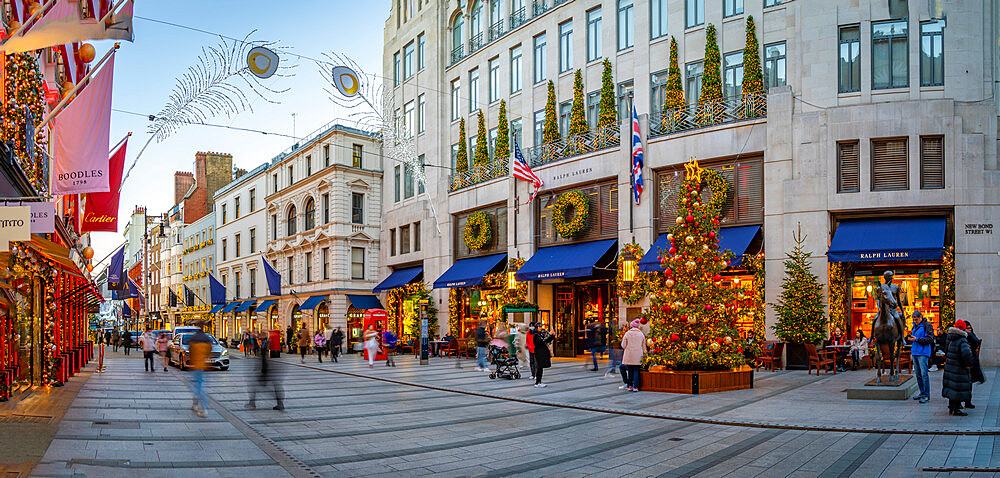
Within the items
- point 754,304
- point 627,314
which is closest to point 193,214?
point 627,314

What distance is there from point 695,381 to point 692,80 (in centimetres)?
1350

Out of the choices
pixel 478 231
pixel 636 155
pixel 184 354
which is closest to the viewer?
pixel 636 155

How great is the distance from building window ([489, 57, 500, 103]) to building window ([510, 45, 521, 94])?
3.72 ft

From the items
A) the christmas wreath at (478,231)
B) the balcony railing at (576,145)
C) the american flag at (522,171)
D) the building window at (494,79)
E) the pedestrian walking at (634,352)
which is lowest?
the pedestrian walking at (634,352)

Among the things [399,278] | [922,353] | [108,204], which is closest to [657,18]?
[922,353]

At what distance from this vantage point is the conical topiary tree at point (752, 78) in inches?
957

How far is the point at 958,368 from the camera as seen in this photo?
473 inches

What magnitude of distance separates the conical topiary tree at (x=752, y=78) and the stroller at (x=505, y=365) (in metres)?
11.3

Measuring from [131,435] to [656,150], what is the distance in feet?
65.7

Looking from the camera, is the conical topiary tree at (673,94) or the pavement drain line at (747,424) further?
the conical topiary tree at (673,94)

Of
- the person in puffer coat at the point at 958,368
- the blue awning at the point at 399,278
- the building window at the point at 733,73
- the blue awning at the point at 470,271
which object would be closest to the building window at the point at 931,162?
the building window at the point at 733,73

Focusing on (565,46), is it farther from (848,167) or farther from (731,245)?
(848,167)

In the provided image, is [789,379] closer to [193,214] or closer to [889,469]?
[889,469]

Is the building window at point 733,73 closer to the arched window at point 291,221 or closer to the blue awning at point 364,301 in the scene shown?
the blue awning at point 364,301
